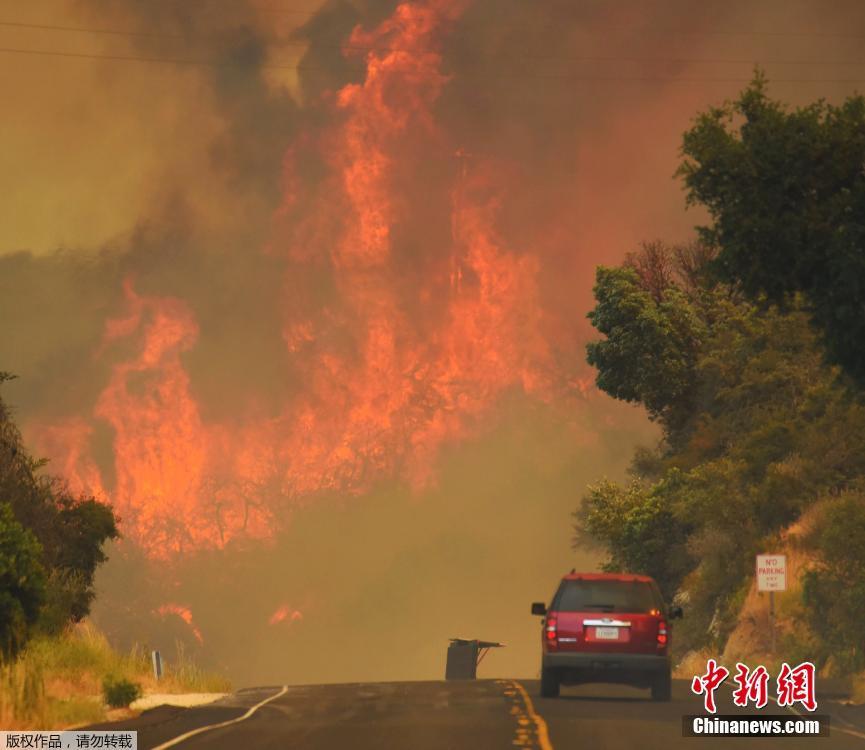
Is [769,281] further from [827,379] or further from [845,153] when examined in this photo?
[827,379]

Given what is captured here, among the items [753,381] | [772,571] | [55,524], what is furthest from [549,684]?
[753,381]

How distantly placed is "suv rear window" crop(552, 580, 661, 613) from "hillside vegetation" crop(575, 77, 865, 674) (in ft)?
17.9

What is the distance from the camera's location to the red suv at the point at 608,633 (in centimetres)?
2994

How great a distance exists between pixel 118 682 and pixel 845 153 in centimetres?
1580

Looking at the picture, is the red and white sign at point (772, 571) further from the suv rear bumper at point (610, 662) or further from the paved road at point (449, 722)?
the suv rear bumper at point (610, 662)

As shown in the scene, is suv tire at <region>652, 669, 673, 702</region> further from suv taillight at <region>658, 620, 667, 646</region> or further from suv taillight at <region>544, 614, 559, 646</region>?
suv taillight at <region>544, 614, 559, 646</region>

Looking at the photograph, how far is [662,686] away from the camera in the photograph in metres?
30.5

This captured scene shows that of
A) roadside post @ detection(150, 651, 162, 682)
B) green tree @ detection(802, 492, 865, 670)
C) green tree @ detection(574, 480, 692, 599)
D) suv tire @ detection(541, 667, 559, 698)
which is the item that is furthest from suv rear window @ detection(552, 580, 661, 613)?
green tree @ detection(574, 480, 692, 599)

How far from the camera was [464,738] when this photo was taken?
22391 millimetres

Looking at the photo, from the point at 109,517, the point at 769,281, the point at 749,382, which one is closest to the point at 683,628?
the point at 749,382

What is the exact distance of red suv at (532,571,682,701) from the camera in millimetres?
29938

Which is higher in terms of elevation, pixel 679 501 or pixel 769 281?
pixel 769 281

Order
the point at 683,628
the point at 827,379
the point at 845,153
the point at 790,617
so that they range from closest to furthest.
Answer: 1. the point at 845,153
2. the point at 790,617
3. the point at 827,379
4. the point at 683,628

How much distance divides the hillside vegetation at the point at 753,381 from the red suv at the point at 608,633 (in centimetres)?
566
